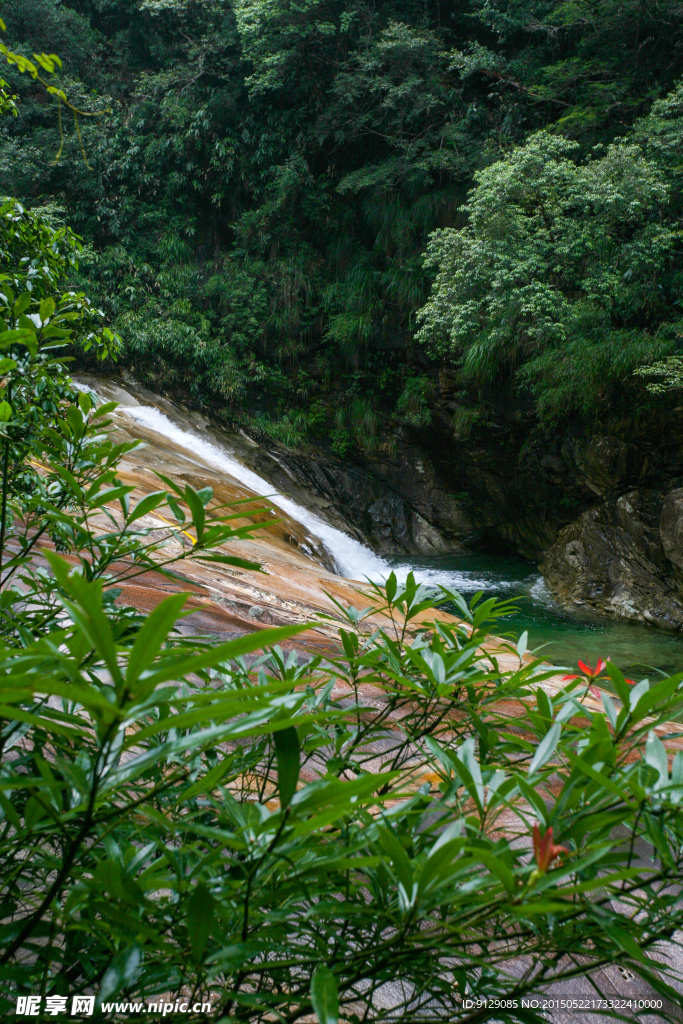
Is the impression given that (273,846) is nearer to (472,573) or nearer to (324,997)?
(324,997)

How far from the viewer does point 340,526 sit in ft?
29.1

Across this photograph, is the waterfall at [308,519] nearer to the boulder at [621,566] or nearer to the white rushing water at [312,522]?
the white rushing water at [312,522]

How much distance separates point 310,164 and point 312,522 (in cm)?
747

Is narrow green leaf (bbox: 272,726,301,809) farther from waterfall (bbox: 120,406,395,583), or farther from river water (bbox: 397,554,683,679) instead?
waterfall (bbox: 120,406,395,583)

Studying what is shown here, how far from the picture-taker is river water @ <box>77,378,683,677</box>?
208 inches

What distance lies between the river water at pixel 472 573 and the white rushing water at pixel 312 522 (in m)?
0.01

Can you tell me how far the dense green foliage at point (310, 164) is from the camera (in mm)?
8305

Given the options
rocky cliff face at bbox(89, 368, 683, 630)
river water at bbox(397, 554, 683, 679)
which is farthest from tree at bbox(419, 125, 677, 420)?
river water at bbox(397, 554, 683, 679)

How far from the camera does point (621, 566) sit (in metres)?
6.85

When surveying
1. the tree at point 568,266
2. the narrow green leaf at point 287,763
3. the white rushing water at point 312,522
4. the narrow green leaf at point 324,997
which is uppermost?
the tree at point 568,266

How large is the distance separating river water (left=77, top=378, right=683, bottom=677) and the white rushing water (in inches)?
0.6

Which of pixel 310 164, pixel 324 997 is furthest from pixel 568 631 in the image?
pixel 310 164

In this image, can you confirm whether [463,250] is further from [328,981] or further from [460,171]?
[328,981]

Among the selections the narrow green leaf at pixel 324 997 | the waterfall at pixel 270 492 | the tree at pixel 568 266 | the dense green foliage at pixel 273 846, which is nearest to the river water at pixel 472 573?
the waterfall at pixel 270 492
